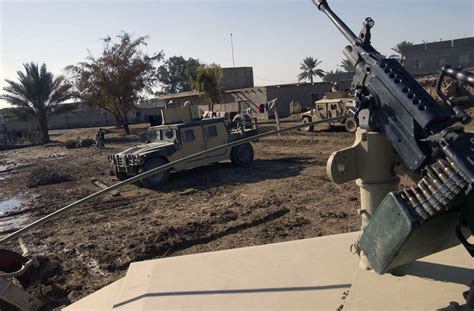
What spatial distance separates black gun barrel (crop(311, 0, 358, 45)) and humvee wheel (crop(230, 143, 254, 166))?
396 inches

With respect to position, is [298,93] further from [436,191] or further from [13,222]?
[436,191]

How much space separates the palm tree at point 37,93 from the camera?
32000 mm

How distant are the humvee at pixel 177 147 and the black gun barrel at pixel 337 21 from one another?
8614 millimetres

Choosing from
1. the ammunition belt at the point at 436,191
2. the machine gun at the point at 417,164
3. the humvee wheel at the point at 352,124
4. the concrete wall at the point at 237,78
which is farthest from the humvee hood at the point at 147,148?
the concrete wall at the point at 237,78

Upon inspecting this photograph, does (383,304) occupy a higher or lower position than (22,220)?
higher

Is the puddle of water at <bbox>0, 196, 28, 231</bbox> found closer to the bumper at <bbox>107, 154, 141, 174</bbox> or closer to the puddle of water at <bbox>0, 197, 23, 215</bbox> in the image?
the puddle of water at <bbox>0, 197, 23, 215</bbox>

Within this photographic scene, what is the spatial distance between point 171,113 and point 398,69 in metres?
11.1

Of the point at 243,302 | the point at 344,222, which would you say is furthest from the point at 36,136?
the point at 243,302

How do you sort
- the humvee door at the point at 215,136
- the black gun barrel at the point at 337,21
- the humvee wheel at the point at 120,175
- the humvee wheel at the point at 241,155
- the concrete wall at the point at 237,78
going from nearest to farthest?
the black gun barrel at the point at 337,21 → the humvee wheel at the point at 120,175 → the humvee door at the point at 215,136 → the humvee wheel at the point at 241,155 → the concrete wall at the point at 237,78

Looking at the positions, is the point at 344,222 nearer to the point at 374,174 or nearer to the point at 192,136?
the point at 374,174

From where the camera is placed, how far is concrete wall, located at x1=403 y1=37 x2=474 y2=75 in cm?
3953

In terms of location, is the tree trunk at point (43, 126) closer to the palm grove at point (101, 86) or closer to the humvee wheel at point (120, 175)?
the palm grove at point (101, 86)

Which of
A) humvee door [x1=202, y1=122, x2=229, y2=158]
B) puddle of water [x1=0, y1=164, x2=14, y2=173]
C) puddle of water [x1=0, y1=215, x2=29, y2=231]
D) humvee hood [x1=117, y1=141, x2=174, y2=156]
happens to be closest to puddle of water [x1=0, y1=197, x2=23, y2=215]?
puddle of water [x1=0, y1=215, x2=29, y2=231]

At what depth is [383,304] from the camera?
2271 millimetres
